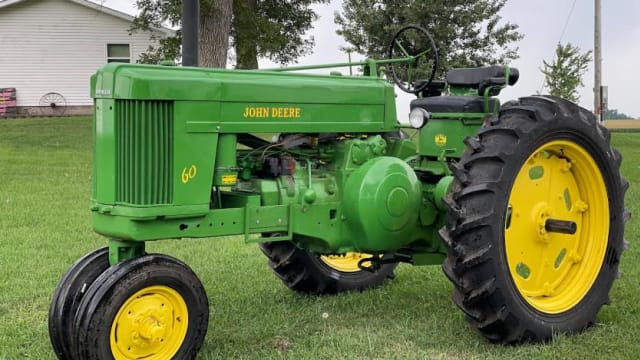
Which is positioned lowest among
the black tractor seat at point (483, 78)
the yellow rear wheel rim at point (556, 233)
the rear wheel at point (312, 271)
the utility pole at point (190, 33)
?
the rear wheel at point (312, 271)

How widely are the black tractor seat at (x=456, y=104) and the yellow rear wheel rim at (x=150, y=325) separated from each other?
2406mm

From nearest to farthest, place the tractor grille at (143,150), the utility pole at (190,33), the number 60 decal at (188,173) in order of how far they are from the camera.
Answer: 1. the tractor grille at (143,150)
2. the number 60 decal at (188,173)
3. the utility pole at (190,33)

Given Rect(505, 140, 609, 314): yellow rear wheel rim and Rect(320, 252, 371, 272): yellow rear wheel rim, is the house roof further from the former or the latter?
Rect(505, 140, 609, 314): yellow rear wheel rim

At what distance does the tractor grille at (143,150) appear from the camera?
3830 mm

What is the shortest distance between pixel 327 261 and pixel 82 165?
9759mm

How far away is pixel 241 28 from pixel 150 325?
51.6 ft

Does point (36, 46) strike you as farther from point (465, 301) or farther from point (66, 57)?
point (465, 301)

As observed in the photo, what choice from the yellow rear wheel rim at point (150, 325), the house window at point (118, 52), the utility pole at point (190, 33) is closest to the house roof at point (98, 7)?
the house window at point (118, 52)

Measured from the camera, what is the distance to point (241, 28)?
18.8m

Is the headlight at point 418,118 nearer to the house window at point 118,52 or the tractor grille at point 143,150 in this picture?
the tractor grille at point 143,150

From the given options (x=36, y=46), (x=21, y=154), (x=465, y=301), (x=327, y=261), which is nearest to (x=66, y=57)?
(x=36, y=46)

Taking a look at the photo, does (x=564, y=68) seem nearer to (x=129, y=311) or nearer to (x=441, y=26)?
(x=441, y=26)

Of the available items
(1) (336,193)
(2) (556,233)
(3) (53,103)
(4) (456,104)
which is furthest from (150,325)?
(3) (53,103)

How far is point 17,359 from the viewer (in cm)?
425
